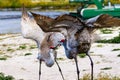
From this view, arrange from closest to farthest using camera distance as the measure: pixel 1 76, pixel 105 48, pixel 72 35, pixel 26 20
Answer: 1. pixel 72 35
2. pixel 26 20
3. pixel 1 76
4. pixel 105 48

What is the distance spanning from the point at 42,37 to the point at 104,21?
1780mm

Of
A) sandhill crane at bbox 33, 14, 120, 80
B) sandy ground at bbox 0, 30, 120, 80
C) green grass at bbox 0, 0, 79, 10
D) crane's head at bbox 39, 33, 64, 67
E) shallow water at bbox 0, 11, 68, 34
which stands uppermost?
sandhill crane at bbox 33, 14, 120, 80

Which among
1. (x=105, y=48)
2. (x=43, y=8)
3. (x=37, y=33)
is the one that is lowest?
(x=43, y=8)

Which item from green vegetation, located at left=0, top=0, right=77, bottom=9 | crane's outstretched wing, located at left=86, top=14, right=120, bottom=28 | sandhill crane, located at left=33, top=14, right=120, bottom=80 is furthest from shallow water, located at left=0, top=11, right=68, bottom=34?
crane's outstretched wing, located at left=86, top=14, right=120, bottom=28

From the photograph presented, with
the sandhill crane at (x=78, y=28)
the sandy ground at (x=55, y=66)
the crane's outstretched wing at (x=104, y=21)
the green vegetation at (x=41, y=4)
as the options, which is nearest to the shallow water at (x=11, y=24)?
the sandy ground at (x=55, y=66)

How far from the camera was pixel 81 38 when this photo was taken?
5.88 meters

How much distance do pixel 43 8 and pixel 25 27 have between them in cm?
5618

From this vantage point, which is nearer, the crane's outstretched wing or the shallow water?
A: the crane's outstretched wing

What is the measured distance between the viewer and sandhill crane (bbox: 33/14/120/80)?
17.3 feet

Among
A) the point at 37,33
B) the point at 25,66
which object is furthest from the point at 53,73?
the point at 37,33

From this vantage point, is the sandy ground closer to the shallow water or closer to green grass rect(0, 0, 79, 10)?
the shallow water

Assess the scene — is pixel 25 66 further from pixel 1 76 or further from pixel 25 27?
pixel 25 27

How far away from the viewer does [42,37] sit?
694 centimetres

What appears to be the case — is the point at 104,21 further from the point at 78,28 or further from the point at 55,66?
the point at 55,66
